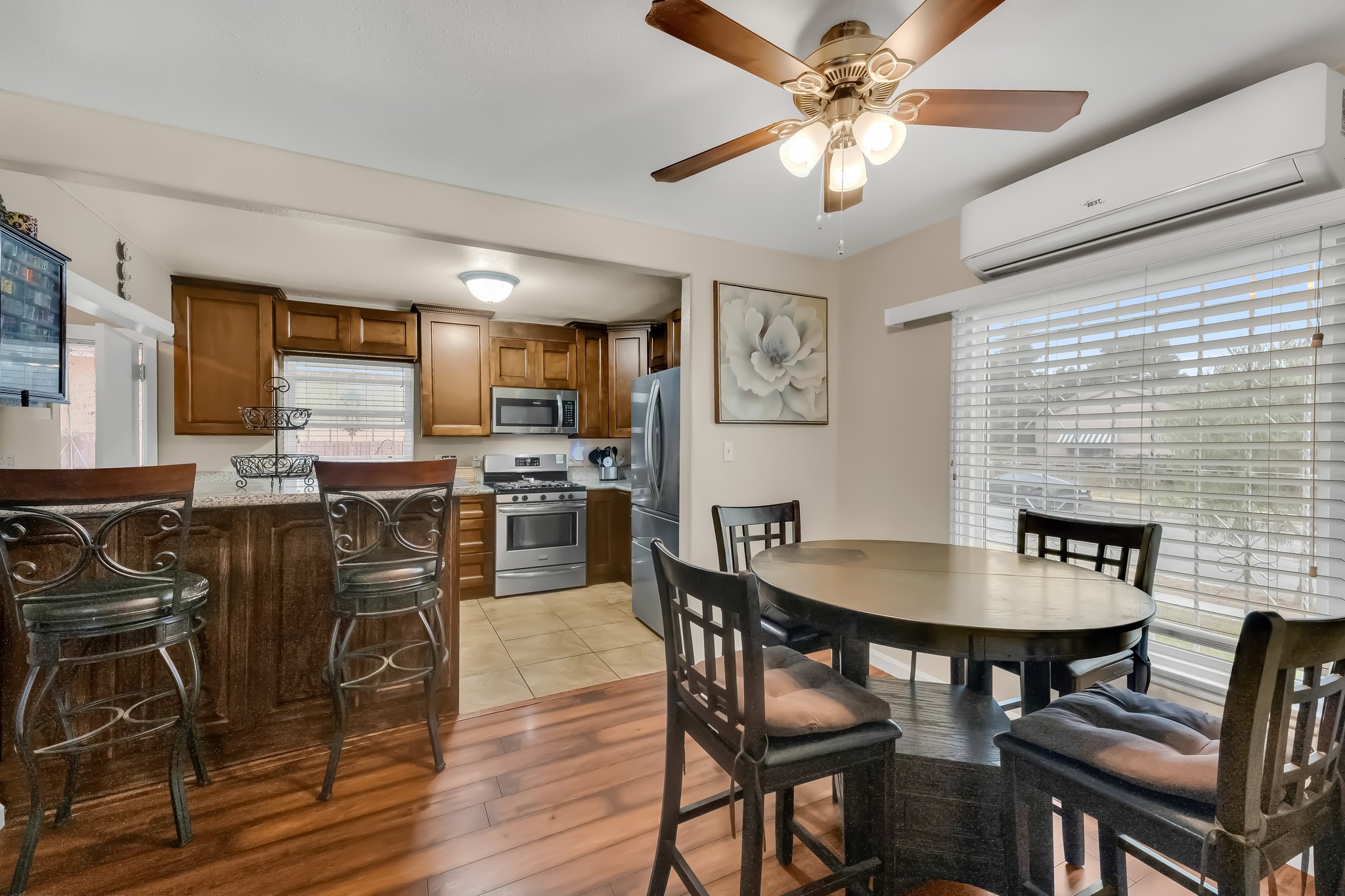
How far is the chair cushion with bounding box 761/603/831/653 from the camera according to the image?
6.28 feet

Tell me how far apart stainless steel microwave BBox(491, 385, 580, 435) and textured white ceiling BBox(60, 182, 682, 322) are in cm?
73

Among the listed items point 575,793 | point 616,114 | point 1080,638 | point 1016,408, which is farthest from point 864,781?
point 616,114

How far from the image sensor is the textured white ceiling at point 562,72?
1370 millimetres

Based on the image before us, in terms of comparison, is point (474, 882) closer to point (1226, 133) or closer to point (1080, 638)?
point (1080, 638)

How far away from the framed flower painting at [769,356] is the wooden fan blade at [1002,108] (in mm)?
1596

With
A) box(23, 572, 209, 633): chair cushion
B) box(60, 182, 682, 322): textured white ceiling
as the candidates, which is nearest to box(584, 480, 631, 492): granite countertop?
box(60, 182, 682, 322): textured white ceiling

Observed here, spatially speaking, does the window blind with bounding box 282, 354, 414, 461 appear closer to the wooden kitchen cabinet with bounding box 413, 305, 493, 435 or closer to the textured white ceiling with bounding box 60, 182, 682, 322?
the wooden kitchen cabinet with bounding box 413, 305, 493, 435

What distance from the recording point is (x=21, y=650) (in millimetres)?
1729

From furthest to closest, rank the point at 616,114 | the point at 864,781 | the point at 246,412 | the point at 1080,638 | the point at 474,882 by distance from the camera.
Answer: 1. the point at 246,412
2. the point at 616,114
3. the point at 474,882
4. the point at 864,781
5. the point at 1080,638

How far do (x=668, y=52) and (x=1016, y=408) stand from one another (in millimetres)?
2006

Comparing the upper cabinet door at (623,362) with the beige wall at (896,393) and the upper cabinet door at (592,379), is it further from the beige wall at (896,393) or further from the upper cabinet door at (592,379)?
the beige wall at (896,393)

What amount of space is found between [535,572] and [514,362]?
184cm

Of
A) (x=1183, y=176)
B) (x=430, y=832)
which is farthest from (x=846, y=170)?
(x=430, y=832)

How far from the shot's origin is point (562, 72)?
160 centimetres
